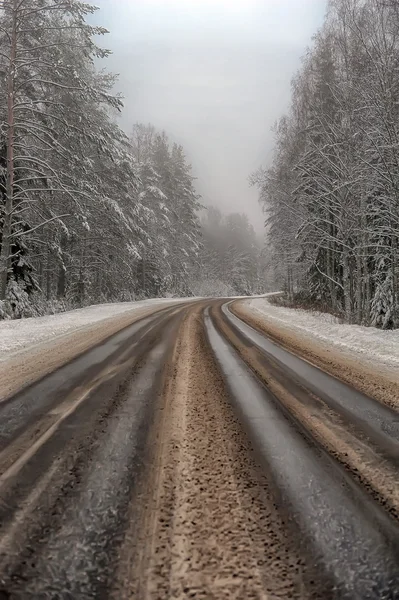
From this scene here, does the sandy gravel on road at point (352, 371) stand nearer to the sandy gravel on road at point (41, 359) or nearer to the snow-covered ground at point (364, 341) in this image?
the snow-covered ground at point (364, 341)

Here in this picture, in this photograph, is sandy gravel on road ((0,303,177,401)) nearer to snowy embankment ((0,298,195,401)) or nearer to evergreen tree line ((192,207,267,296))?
snowy embankment ((0,298,195,401))

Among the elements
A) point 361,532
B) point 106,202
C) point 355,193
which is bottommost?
point 361,532

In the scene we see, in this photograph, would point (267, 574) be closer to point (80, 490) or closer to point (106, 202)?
A: point (80, 490)

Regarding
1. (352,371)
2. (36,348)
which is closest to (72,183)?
(36,348)

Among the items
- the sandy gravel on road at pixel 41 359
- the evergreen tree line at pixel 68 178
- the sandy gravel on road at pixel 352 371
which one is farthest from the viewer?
the evergreen tree line at pixel 68 178

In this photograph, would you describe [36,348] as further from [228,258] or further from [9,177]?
[228,258]

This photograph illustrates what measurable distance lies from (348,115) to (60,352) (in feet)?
35.2

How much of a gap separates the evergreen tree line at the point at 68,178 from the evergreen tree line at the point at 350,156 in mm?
7689

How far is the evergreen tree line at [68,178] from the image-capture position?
11.1 metres

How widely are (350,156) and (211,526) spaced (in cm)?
1154

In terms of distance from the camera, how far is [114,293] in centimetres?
2388

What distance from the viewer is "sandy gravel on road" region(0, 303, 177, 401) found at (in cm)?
360

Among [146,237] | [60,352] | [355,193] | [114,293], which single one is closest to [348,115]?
[355,193]

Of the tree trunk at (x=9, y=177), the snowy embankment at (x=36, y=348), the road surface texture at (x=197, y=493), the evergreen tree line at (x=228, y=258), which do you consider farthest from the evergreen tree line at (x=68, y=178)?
the evergreen tree line at (x=228, y=258)
